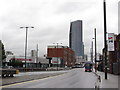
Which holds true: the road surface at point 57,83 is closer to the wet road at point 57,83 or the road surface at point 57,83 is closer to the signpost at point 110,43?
the wet road at point 57,83

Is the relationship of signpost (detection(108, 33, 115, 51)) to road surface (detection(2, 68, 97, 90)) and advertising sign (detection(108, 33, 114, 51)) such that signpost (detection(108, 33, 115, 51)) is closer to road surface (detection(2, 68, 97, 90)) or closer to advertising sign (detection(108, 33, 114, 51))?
advertising sign (detection(108, 33, 114, 51))

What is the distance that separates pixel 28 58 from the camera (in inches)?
4569

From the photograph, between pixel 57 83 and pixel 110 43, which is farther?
pixel 110 43

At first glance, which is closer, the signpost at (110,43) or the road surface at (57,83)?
the road surface at (57,83)

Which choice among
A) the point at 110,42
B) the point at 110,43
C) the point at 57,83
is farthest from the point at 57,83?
the point at 110,42

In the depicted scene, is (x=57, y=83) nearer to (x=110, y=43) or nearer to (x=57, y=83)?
(x=57, y=83)

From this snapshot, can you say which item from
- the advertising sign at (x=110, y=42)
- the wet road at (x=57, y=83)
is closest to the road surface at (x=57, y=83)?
the wet road at (x=57, y=83)

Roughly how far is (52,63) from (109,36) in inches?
4436

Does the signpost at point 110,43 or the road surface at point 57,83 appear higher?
the signpost at point 110,43

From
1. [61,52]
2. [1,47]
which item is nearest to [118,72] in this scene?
[1,47]

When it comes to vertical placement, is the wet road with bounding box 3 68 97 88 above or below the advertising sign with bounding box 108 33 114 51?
below

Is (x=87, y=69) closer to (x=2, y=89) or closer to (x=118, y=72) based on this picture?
(x=118, y=72)

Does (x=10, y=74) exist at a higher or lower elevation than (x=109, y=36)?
lower

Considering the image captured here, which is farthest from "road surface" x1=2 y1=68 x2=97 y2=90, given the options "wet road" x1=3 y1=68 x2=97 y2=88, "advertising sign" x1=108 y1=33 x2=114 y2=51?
"advertising sign" x1=108 y1=33 x2=114 y2=51
